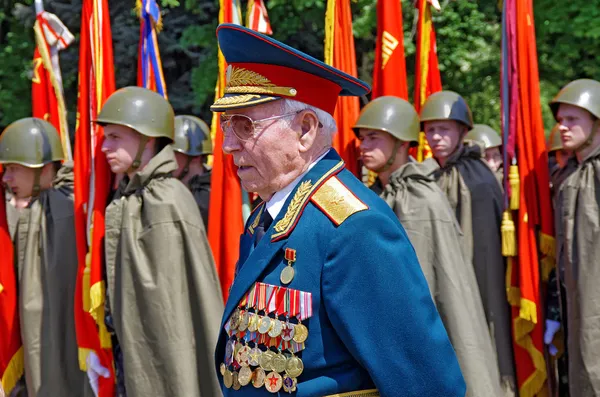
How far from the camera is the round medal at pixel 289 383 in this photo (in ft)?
8.76

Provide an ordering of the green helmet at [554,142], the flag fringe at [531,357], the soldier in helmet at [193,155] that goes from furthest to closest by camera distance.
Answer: the green helmet at [554,142] < the soldier in helmet at [193,155] < the flag fringe at [531,357]

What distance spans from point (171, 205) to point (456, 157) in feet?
9.78

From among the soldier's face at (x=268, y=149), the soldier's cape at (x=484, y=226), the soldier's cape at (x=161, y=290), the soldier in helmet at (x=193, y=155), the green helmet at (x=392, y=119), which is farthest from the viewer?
the soldier in helmet at (x=193, y=155)

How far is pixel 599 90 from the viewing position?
6977 mm

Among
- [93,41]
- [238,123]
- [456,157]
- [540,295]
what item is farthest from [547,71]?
[238,123]

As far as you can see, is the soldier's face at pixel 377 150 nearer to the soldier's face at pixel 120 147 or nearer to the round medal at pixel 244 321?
the soldier's face at pixel 120 147

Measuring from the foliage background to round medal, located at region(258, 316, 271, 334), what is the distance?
9425 mm

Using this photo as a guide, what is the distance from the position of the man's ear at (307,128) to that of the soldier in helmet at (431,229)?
316cm

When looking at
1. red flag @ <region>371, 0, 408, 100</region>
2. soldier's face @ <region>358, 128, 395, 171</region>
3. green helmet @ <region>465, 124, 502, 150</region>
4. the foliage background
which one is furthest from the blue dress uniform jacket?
the foliage background

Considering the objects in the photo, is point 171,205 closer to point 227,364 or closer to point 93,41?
point 93,41

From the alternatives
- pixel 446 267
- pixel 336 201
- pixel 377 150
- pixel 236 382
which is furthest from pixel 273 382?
pixel 377 150

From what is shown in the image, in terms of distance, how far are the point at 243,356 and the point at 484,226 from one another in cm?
497

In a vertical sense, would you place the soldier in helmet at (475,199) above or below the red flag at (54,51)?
below

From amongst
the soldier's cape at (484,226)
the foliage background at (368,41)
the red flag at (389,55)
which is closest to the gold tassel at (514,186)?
the soldier's cape at (484,226)
